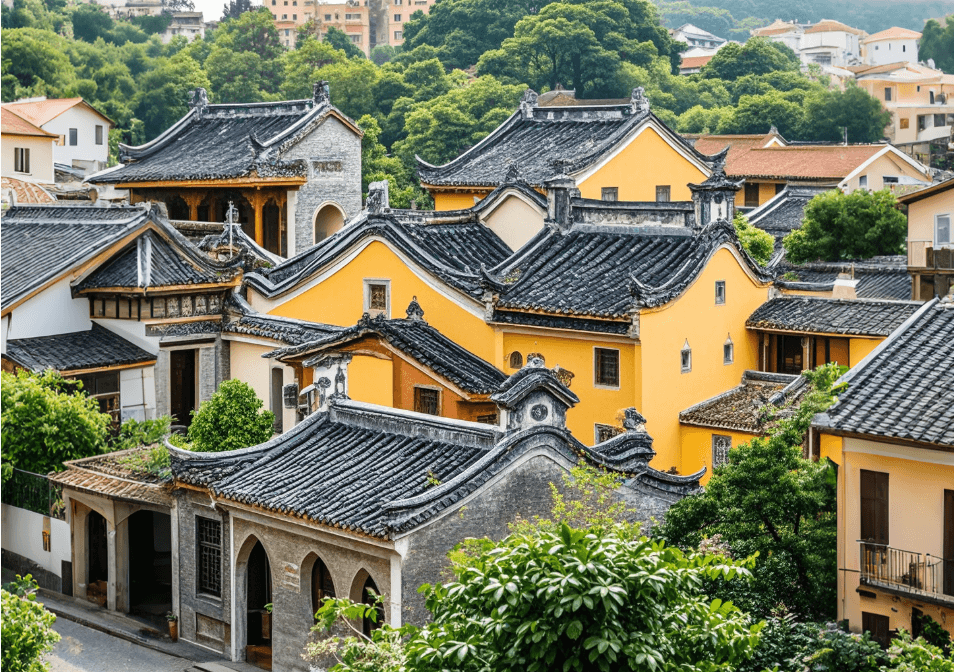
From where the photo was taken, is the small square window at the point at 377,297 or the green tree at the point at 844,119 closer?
the small square window at the point at 377,297

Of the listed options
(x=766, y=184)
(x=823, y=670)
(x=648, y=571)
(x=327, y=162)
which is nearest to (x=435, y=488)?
(x=823, y=670)

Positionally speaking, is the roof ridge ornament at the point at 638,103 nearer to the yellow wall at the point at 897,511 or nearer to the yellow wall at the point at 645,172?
the yellow wall at the point at 645,172

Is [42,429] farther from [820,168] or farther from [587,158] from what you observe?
[820,168]

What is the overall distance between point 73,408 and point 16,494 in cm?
207

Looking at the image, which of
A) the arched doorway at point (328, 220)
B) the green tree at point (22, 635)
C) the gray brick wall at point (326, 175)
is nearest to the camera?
the green tree at point (22, 635)

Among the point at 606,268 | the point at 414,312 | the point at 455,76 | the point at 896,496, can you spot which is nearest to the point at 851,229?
the point at 606,268

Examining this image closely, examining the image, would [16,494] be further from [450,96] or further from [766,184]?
[450,96]

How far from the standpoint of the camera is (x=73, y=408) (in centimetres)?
2652

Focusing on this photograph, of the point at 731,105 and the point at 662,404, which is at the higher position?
the point at 731,105

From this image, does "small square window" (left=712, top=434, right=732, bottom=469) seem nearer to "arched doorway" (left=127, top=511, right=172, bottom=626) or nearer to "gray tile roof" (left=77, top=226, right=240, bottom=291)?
"arched doorway" (left=127, top=511, right=172, bottom=626)

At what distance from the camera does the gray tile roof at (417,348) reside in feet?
86.3

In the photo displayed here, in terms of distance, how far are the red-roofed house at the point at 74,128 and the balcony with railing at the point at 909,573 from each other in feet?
201

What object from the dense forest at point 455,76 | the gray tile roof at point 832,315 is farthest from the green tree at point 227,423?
the dense forest at point 455,76

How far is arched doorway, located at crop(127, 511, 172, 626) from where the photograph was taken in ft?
84.6
